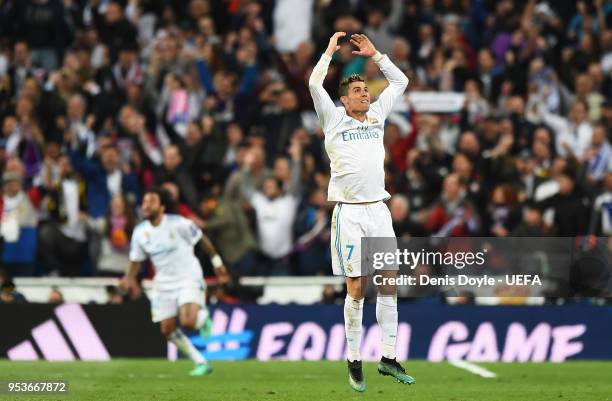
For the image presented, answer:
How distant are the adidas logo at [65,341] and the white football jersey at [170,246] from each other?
2707mm

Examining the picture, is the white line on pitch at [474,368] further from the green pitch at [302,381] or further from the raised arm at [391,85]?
the raised arm at [391,85]

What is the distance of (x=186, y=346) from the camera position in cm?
1844

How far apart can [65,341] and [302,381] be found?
16.6 ft

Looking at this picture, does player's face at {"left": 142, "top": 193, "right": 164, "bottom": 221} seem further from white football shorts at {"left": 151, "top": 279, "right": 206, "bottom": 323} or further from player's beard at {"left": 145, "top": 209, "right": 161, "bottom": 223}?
white football shorts at {"left": 151, "top": 279, "right": 206, "bottom": 323}

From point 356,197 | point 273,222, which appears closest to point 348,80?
point 356,197

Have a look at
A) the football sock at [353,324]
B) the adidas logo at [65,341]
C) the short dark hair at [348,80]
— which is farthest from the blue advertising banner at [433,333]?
the short dark hair at [348,80]

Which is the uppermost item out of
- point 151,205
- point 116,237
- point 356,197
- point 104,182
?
point 356,197

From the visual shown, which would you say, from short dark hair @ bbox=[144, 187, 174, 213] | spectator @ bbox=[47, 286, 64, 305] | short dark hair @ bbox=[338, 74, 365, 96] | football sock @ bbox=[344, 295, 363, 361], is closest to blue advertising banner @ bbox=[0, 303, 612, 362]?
spectator @ bbox=[47, 286, 64, 305]

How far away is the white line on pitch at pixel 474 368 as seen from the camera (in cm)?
1806

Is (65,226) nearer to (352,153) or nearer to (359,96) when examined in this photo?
(352,153)

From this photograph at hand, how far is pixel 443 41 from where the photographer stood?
81.8 feet

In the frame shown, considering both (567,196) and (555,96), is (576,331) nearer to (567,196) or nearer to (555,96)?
(567,196)

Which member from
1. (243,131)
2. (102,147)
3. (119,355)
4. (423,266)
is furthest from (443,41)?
(423,266)

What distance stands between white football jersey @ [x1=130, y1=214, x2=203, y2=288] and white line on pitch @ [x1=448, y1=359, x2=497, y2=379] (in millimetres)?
3644
